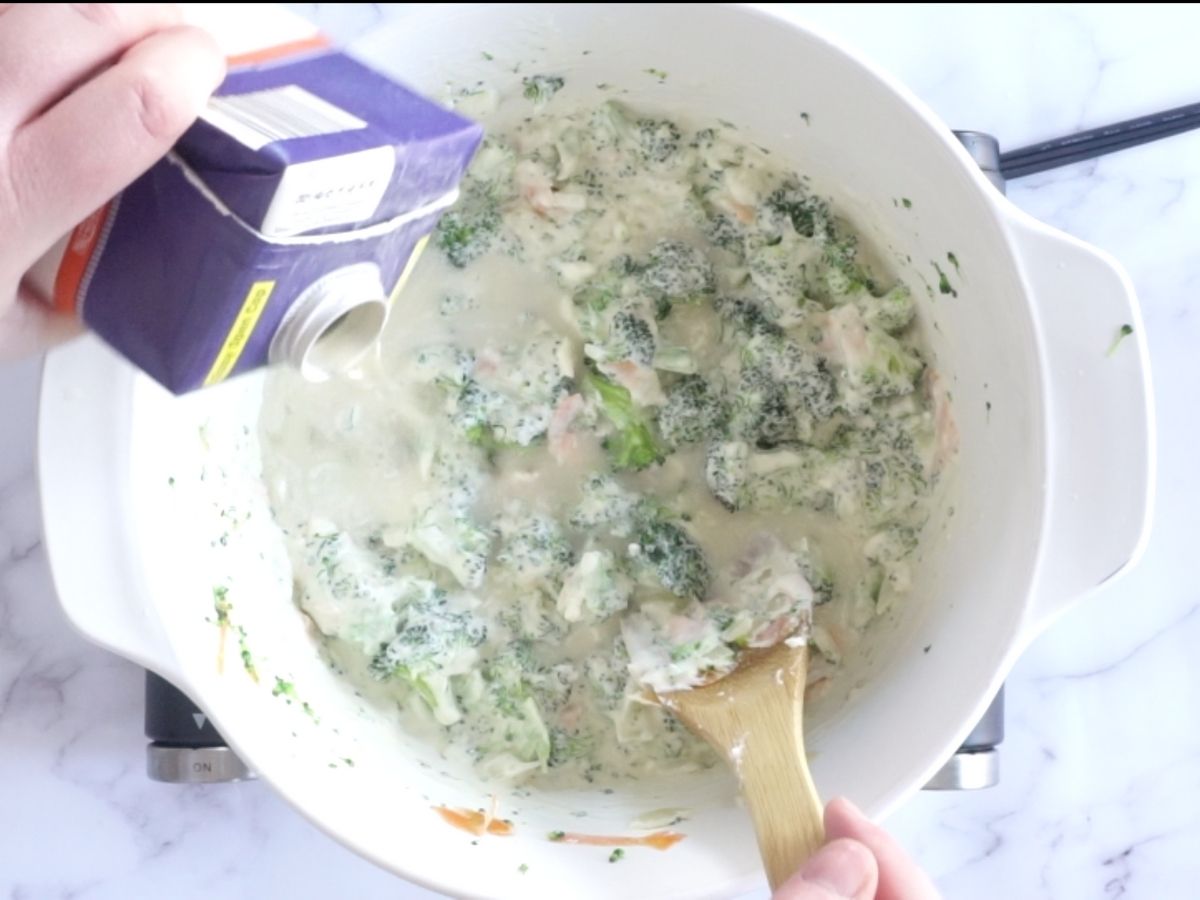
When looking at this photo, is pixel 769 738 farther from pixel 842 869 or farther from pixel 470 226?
pixel 470 226

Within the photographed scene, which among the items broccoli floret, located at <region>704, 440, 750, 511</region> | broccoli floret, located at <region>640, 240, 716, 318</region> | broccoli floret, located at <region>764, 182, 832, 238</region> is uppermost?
broccoli floret, located at <region>764, 182, 832, 238</region>

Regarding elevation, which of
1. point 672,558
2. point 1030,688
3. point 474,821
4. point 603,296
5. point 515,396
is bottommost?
point 474,821

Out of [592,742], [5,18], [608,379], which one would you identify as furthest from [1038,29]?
[5,18]

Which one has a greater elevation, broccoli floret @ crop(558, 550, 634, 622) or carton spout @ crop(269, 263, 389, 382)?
carton spout @ crop(269, 263, 389, 382)

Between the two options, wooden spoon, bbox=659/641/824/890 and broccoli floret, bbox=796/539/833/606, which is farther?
broccoli floret, bbox=796/539/833/606

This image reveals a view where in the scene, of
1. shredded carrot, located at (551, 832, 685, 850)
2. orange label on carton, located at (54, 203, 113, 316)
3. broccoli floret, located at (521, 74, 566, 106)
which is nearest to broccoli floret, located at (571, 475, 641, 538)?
shredded carrot, located at (551, 832, 685, 850)

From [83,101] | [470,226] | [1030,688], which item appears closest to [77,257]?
[83,101]

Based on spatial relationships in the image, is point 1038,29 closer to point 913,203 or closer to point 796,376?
point 913,203

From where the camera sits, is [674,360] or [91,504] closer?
[91,504]

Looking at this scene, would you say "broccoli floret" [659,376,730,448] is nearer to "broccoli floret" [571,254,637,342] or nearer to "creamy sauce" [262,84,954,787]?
"creamy sauce" [262,84,954,787]
